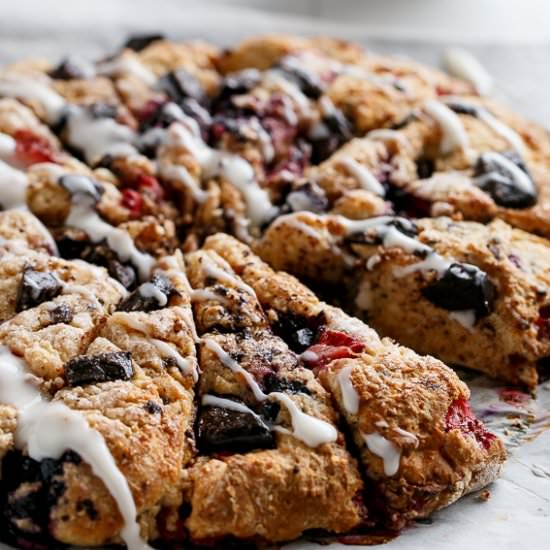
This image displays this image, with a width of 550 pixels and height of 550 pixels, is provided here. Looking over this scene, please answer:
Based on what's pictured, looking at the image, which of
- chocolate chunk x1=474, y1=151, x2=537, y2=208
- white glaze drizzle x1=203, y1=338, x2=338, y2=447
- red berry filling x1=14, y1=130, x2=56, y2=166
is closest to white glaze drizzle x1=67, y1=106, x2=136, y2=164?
red berry filling x1=14, y1=130, x2=56, y2=166

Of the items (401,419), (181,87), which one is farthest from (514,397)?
(181,87)

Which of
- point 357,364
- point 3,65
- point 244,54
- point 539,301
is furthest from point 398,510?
point 3,65

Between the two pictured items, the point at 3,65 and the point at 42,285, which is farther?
the point at 3,65

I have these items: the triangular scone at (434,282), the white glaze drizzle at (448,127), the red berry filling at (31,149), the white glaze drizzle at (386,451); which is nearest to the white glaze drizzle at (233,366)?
the white glaze drizzle at (386,451)

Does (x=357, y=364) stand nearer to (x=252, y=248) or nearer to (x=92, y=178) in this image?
(x=252, y=248)

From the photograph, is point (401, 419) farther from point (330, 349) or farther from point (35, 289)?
point (35, 289)
